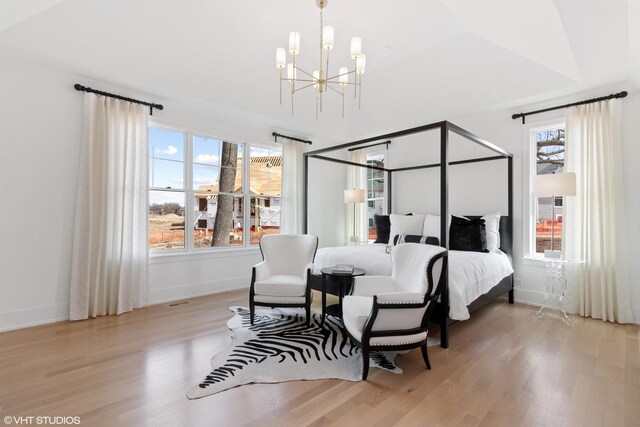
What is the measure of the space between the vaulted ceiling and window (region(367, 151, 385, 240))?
1495mm

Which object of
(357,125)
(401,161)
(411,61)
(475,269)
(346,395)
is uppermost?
(411,61)

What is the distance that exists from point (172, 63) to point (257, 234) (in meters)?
2.68

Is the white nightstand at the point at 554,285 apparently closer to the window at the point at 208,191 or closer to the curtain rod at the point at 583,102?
the curtain rod at the point at 583,102

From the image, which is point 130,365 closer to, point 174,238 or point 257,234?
point 174,238

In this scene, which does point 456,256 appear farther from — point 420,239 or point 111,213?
point 111,213

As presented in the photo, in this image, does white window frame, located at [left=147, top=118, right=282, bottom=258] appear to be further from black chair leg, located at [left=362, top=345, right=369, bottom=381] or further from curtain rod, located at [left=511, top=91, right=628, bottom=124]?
curtain rod, located at [left=511, top=91, right=628, bottom=124]

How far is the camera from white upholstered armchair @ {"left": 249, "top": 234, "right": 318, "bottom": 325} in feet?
10.4

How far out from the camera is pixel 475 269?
10.2ft

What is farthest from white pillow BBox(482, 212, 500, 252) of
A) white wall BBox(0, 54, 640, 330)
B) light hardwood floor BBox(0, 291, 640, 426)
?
light hardwood floor BBox(0, 291, 640, 426)

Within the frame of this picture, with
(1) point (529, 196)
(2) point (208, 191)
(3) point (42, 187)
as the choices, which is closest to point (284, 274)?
(2) point (208, 191)

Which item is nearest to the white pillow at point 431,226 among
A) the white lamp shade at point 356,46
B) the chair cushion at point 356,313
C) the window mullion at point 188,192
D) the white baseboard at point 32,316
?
the chair cushion at point 356,313

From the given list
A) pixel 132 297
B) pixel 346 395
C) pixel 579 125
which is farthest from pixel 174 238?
pixel 579 125

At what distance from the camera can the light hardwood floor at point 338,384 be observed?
68.8 inches

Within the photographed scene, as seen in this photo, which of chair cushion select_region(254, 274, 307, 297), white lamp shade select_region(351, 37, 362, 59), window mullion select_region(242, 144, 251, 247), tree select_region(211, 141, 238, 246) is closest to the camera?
white lamp shade select_region(351, 37, 362, 59)
